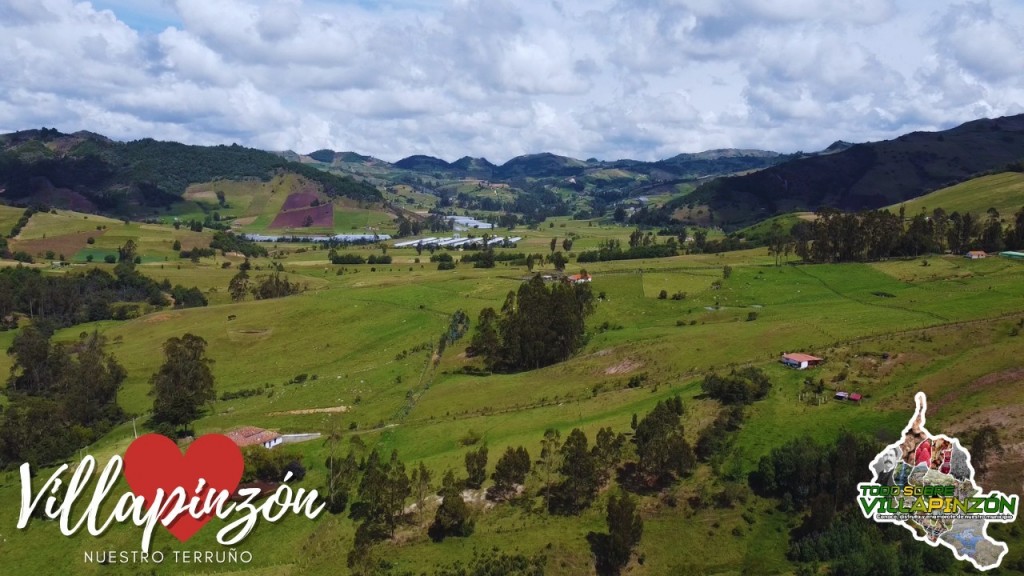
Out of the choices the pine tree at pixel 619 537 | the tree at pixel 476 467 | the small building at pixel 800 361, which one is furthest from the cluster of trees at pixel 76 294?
the pine tree at pixel 619 537

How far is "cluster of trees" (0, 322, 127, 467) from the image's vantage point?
81.9 meters

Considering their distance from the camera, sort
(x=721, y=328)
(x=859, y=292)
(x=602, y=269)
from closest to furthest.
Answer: (x=721, y=328) → (x=859, y=292) → (x=602, y=269)

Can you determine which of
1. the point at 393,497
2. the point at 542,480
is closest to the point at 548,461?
the point at 542,480

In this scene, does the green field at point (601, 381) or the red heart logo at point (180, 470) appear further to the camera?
the green field at point (601, 381)

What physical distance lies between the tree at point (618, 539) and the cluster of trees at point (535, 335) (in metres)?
54.5

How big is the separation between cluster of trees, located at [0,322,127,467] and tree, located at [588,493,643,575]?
227 feet

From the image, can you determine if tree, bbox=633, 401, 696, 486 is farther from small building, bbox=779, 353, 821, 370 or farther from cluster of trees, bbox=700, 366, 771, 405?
small building, bbox=779, 353, 821, 370

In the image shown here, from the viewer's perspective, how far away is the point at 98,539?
191ft

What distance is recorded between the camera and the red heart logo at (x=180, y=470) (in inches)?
2087

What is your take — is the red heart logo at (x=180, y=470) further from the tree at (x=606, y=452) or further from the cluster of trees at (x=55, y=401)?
the cluster of trees at (x=55, y=401)

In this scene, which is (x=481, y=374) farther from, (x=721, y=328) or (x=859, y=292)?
(x=859, y=292)

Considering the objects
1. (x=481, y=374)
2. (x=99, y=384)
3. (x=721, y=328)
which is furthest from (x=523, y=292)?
(x=99, y=384)

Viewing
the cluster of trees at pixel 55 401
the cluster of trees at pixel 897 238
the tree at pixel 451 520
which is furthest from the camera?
the cluster of trees at pixel 897 238

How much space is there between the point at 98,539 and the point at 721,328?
81.3 meters
